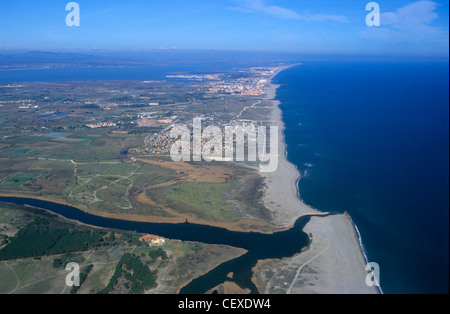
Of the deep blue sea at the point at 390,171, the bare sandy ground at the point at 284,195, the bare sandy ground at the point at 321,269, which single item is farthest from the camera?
the bare sandy ground at the point at 284,195

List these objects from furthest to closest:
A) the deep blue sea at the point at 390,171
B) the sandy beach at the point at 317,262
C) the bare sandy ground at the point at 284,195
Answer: the bare sandy ground at the point at 284,195 < the deep blue sea at the point at 390,171 < the sandy beach at the point at 317,262

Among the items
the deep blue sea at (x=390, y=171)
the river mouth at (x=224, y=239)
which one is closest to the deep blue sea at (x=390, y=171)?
the deep blue sea at (x=390, y=171)

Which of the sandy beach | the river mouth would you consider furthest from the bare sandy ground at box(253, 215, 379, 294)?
the river mouth

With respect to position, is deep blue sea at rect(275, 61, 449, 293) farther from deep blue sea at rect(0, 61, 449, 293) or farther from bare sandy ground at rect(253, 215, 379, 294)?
bare sandy ground at rect(253, 215, 379, 294)

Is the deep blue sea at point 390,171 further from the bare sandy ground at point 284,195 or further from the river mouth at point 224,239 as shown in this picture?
the river mouth at point 224,239

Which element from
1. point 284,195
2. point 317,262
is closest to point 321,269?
point 317,262
